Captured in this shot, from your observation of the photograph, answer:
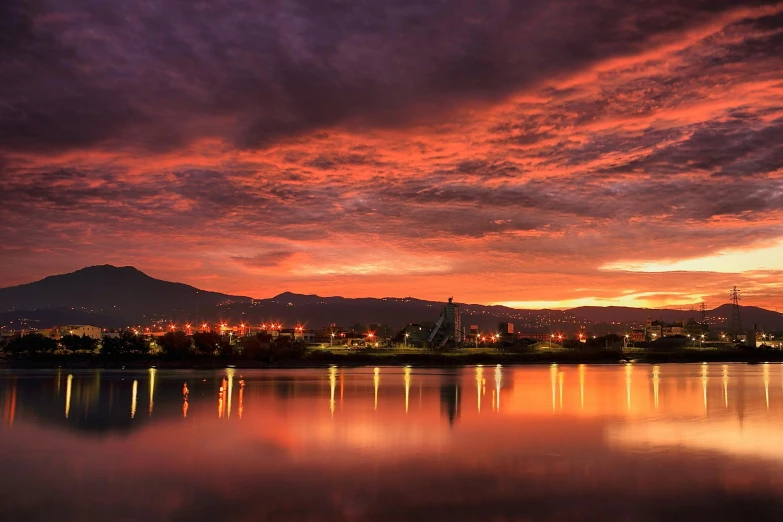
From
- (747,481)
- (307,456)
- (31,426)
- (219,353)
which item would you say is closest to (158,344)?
(219,353)

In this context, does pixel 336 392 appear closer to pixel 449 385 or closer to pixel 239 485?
pixel 449 385

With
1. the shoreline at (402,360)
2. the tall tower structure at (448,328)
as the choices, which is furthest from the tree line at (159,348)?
the tall tower structure at (448,328)

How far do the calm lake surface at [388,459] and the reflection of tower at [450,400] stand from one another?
12.7 inches

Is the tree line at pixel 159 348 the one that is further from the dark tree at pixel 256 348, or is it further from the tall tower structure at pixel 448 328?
the tall tower structure at pixel 448 328

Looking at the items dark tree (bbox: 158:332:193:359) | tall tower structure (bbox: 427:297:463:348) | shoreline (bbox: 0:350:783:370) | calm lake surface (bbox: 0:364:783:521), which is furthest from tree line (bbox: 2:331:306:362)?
calm lake surface (bbox: 0:364:783:521)

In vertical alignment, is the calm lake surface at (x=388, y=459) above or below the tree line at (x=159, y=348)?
below

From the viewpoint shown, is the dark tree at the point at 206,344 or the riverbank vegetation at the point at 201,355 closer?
the riverbank vegetation at the point at 201,355

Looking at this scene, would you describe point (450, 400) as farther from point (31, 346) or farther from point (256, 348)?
point (31, 346)

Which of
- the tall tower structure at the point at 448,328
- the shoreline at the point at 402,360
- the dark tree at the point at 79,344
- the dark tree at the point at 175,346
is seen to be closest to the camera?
the shoreline at the point at 402,360

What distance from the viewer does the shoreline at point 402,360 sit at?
92.5 meters

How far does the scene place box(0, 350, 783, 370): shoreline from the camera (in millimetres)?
92500

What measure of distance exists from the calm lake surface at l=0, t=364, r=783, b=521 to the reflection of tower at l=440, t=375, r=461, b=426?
322 mm

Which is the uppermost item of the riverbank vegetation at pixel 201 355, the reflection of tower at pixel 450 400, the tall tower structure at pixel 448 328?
the tall tower structure at pixel 448 328

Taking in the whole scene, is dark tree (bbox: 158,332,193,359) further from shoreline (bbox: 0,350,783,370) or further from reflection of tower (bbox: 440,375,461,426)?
reflection of tower (bbox: 440,375,461,426)
